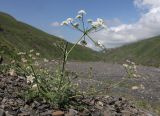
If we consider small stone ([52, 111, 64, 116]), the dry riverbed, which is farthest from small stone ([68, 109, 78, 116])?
the dry riverbed

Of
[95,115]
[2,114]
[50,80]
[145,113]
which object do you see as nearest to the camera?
[2,114]

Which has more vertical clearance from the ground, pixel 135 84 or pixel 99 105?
pixel 135 84

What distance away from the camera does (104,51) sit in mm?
13305

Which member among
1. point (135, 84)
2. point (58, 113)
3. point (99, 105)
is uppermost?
point (135, 84)

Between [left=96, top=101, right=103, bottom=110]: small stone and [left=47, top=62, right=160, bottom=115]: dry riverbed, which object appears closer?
[left=96, top=101, right=103, bottom=110]: small stone

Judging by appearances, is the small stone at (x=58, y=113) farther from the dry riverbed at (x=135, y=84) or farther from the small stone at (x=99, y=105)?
the dry riverbed at (x=135, y=84)

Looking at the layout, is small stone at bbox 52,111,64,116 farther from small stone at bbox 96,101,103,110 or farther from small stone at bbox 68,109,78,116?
small stone at bbox 96,101,103,110

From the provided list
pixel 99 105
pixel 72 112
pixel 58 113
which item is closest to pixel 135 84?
pixel 99 105

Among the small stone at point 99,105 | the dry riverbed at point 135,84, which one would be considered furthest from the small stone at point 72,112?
the dry riverbed at point 135,84

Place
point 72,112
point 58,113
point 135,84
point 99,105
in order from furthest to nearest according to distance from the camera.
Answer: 1. point 135,84
2. point 99,105
3. point 72,112
4. point 58,113

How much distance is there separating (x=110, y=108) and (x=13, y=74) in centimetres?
567

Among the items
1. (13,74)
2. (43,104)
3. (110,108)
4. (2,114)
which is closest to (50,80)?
(43,104)

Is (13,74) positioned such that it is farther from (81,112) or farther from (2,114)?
(2,114)

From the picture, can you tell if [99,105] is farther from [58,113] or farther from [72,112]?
[58,113]
